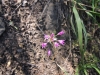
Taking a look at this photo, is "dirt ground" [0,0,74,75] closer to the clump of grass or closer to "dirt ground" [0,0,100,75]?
"dirt ground" [0,0,100,75]

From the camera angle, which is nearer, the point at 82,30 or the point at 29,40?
the point at 29,40

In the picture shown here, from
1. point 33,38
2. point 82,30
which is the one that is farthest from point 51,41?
point 82,30

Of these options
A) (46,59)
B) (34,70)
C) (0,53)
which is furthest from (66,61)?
(0,53)

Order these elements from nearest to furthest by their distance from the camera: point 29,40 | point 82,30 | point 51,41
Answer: point 51,41
point 29,40
point 82,30

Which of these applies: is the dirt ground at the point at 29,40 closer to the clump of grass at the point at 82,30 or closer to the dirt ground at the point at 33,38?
the dirt ground at the point at 33,38

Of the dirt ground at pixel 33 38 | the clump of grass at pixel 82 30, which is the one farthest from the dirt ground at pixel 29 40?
the clump of grass at pixel 82 30

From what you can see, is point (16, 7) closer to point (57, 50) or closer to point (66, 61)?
point (57, 50)

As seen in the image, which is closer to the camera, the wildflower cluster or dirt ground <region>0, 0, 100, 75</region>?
the wildflower cluster

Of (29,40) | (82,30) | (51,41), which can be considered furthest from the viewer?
(82,30)

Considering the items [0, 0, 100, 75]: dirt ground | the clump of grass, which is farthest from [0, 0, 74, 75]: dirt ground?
the clump of grass

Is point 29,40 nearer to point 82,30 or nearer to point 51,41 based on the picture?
point 51,41
